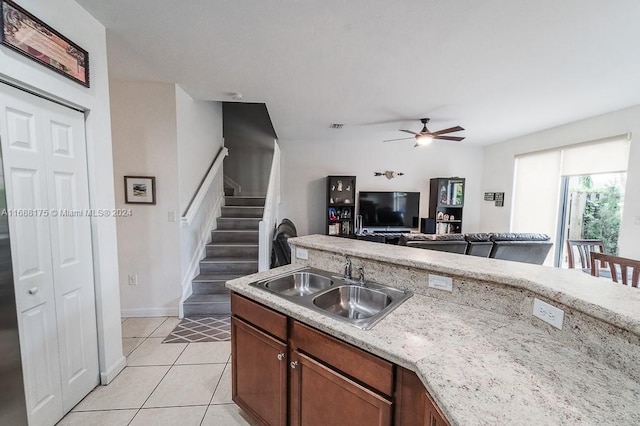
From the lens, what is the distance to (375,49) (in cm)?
206

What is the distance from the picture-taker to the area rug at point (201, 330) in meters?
2.64

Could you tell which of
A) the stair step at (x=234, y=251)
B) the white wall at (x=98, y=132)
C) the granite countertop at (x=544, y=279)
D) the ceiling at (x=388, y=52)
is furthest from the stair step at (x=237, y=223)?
the granite countertop at (x=544, y=279)

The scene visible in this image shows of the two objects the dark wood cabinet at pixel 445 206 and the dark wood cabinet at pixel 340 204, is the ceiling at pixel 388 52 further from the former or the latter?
the dark wood cabinet at pixel 445 206

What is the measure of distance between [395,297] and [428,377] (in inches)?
26.2

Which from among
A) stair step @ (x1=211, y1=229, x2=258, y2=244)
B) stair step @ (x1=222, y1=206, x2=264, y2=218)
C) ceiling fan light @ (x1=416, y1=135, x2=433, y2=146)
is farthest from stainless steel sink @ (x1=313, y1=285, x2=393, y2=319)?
stair step @ (x1=222, y1=206, x2=264, y2=218)

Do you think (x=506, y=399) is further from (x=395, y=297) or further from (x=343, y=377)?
(x=395, y=297)

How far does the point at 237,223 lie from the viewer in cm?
428

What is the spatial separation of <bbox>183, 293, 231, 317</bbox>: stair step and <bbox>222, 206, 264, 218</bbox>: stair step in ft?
5.71

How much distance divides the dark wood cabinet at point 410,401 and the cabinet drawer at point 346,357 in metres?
0.04

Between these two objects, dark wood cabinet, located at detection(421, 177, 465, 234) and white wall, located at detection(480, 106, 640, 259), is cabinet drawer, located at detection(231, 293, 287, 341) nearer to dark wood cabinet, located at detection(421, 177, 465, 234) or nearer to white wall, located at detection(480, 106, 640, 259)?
white wall, located at detection(480, 106, 640, 259)

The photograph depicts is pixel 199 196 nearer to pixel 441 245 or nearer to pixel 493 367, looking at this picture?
pixel 441 245

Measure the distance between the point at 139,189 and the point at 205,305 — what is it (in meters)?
1.53

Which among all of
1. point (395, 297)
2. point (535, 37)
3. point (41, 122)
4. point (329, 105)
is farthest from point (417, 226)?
point (41, 122)

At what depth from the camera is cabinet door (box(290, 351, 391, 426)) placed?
1002mm
